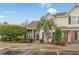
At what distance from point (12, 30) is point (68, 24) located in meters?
0.87

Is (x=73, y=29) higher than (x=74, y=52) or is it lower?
higher

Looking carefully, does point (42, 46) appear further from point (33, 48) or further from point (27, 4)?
point (27, 4)

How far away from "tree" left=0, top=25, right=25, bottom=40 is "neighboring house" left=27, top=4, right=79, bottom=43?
0.44ft

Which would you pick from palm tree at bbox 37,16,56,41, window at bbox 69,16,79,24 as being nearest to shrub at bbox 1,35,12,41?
palm tree at bbox 37,16,56,41

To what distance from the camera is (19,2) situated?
5.59m

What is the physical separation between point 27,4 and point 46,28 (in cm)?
47

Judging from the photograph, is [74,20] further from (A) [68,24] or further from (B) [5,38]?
(B) [5,38]

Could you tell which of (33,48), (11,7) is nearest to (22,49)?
(33,48)

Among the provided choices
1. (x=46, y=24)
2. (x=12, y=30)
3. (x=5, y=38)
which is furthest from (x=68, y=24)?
(x=5, y=38)

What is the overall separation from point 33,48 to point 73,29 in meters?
0.68

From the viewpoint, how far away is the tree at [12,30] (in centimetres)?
570

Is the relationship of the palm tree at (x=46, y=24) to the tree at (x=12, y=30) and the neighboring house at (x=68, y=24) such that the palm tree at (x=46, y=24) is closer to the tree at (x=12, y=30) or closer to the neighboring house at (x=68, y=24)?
the neighboring house at (x=68, y=24)
